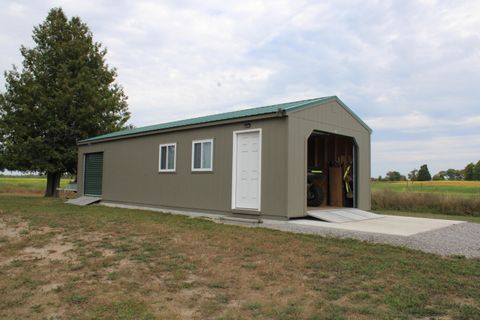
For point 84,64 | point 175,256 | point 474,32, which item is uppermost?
point 84,64

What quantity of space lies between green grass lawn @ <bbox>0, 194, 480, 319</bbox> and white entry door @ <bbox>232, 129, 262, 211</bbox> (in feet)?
6.95

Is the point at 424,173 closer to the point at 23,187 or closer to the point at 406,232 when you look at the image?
the point at 23,187

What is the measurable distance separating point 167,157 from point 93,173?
5593 millimetres

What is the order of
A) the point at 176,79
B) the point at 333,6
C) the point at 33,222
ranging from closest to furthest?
the point at 33,222 → the point at 333,6 → the point at 176,79

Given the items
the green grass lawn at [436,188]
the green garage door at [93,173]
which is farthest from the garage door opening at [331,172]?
the green garage door at [93,173]

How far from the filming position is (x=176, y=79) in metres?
14.6

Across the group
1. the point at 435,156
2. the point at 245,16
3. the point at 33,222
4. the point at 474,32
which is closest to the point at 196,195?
the point at 33,222

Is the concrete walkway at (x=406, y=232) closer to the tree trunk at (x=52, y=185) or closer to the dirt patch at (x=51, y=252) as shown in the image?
the dirt patch at (x=51, y=252)

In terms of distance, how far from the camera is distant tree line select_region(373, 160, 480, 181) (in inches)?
1747

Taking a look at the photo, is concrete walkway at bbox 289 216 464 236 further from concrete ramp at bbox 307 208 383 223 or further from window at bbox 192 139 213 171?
window at bbox 192 139 213 171

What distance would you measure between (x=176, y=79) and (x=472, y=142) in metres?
16.1

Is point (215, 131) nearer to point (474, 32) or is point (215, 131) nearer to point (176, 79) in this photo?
point (176, 79)

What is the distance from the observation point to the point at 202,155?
33.0 feet

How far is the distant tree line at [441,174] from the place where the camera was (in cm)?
4438
